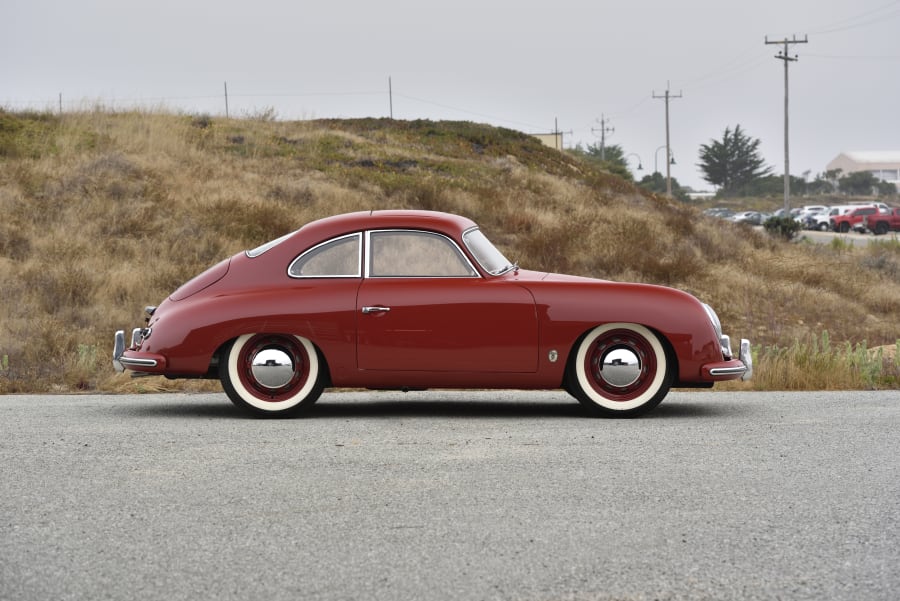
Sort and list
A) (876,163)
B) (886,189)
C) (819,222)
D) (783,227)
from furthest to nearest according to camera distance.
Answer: (876,163) < (886,189) < (819,222) < (783,227)

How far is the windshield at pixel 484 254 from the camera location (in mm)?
8344

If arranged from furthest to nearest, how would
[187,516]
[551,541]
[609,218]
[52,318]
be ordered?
[609,218], [52,318], [187,516], [551,541]

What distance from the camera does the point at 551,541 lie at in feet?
16.1

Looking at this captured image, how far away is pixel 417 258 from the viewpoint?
27.3 feet

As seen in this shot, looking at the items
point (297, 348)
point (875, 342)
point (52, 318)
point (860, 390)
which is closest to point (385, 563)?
point (297, 348)

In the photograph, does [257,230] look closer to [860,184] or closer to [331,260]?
[331,260]

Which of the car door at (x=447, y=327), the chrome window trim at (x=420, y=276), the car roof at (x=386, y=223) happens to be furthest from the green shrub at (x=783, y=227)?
the car door at (x=447, y=327)

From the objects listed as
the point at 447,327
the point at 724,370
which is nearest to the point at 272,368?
the point at 447,327

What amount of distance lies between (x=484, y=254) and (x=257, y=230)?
14129 mm

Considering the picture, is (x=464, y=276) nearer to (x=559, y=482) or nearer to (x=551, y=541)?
(x=559, y=482)

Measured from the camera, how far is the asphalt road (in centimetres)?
437

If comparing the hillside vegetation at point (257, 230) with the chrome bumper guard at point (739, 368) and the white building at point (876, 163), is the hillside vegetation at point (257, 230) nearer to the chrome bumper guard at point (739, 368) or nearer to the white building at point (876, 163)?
the chrome bumper guard at point (739, 368)

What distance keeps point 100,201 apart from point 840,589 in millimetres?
20599

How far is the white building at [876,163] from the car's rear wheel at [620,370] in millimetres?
155246
